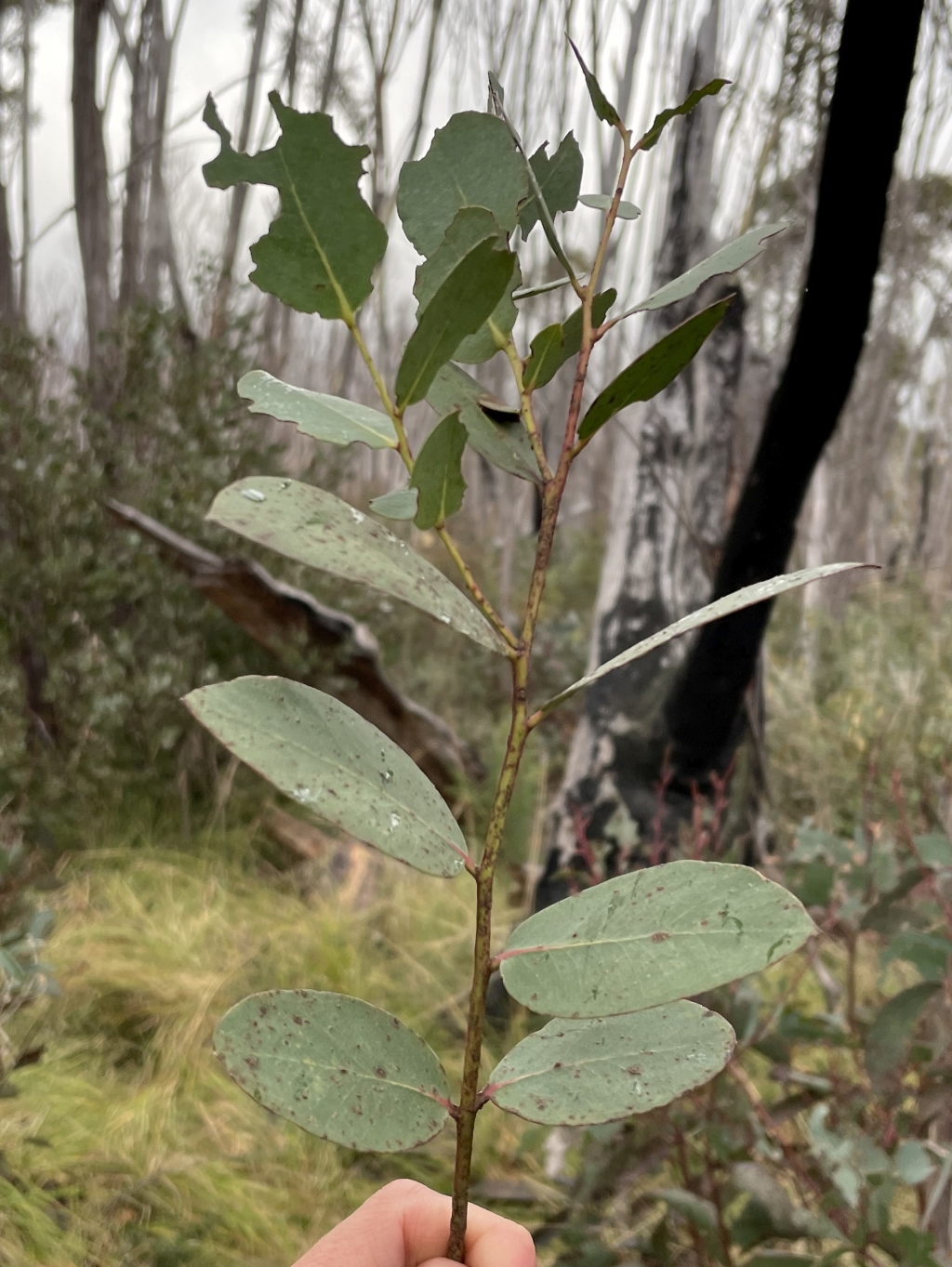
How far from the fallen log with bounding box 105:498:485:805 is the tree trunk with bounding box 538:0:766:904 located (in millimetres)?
465

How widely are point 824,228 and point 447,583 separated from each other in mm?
1043

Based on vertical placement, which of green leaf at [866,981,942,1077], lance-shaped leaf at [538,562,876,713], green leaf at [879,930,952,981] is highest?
lance-shaped leaf at [538,562,876,713]

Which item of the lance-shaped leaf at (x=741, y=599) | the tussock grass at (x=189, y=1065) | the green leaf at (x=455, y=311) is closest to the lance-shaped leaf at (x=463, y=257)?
the green leaf at (x=455, y=311)

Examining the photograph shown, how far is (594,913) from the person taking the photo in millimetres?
255

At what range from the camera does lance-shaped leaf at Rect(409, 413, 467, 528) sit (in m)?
0.27

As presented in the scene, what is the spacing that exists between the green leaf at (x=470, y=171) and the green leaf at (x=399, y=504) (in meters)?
0.08

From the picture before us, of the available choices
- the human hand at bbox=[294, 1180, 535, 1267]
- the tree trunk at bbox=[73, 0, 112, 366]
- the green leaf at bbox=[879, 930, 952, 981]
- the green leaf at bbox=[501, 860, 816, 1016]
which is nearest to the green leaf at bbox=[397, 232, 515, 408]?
the green leaf at bbox=[501, 860, 816, 1016]

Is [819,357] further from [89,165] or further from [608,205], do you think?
[89,165]

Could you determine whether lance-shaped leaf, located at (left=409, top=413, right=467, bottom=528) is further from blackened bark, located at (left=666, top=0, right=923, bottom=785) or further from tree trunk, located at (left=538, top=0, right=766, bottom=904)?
tree trunk, located at (left=538, top=0, right=766, bottom=904)

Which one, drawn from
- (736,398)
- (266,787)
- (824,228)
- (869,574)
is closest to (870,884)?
(824,228)

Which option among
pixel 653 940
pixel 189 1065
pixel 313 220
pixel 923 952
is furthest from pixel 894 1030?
pixel 189 1065

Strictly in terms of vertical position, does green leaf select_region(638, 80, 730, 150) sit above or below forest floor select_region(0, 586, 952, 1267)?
above

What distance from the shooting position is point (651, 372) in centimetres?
28

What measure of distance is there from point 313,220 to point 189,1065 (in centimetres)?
189
